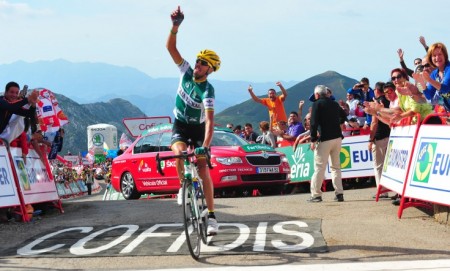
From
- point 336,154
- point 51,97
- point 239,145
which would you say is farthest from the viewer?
point 51,97

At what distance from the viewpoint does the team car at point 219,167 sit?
16156mm

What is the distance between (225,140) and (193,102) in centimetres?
878

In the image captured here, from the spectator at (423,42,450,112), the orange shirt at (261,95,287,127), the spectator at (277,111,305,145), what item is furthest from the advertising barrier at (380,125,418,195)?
the orange shirt at (261,95,287,127)

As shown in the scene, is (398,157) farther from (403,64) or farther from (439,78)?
(403,64)

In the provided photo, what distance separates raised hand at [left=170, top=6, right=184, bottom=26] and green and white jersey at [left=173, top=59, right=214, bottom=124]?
1.84 ft

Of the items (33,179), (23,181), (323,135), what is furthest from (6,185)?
(323,135)

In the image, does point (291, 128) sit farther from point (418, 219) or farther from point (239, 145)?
point (418, 219)

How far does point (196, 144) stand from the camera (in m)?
8.58

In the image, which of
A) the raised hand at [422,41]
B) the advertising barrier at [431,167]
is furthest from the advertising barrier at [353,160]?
the advertising barrier at [431,167]

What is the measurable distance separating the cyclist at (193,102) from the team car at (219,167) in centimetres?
753

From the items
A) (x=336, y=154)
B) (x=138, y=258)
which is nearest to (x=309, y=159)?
(x=336, y=154)

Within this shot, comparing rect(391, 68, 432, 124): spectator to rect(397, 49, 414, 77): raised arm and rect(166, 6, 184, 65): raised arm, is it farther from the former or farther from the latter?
rect(166, 6, 184, 65): raised arm

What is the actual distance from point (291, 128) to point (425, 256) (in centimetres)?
1211

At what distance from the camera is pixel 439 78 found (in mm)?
Result: 10031
